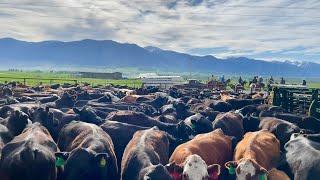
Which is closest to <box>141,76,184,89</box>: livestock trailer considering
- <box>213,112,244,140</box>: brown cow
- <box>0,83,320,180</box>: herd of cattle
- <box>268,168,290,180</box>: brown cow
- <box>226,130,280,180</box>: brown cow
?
<box>213,112,244,140</box>: brown cow

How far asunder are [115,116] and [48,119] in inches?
109

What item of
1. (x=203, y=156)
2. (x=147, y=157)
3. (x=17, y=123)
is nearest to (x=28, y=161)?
(x=147, y=157)

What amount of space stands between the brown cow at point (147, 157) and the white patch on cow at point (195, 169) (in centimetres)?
45

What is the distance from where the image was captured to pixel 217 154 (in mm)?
11758

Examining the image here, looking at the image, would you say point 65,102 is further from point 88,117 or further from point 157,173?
point 157,173

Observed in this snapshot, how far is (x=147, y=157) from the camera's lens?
33.1ft

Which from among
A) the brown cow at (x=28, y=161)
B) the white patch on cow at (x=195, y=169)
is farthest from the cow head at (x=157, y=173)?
the brown cow at (x=28, y=161)

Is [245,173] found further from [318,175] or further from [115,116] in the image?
[115,116]

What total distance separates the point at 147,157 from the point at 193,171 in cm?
150

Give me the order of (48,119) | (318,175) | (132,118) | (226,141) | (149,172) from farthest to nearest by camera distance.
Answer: (132,118) < (48,119) < (226,141) < (318,175) < (149,172)

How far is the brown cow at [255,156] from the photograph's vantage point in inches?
356

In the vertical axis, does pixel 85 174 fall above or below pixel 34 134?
below

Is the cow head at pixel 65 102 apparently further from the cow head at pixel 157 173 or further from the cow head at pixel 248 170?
the cow head at pixel 248 170

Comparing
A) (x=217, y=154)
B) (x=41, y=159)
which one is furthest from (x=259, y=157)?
(x=41, y=159)
